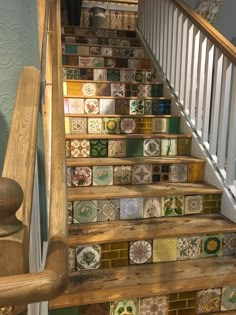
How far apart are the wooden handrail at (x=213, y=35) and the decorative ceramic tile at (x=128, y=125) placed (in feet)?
2.74

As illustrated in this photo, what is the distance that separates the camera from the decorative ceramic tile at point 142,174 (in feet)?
6.42

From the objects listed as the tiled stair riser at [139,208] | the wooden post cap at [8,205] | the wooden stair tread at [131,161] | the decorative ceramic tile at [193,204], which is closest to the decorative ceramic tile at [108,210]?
the tiled stair riser at [139,208]

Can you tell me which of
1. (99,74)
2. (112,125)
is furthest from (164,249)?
(99,74)

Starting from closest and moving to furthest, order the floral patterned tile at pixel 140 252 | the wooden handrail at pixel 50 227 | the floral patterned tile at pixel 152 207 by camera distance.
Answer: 1. the wooden handrail at pixel 50 227
2. the floral patterned tile at pixel 140 252
3. the floral patterned tile at pixel 152 207

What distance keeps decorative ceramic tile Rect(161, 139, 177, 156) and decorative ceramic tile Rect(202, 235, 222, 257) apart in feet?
2.60

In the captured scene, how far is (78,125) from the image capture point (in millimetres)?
2262

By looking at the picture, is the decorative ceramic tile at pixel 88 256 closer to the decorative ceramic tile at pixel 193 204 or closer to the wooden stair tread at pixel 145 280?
the wooden stair tread at pixel 145 280

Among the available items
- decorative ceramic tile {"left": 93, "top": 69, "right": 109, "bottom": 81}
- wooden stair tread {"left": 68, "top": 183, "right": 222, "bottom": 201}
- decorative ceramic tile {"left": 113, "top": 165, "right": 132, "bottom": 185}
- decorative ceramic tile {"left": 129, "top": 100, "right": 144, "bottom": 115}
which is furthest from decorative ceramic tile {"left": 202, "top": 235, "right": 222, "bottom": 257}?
decorative ceramic tile {"left": 93, "top": 69, "right": 109, "bottom": 81}

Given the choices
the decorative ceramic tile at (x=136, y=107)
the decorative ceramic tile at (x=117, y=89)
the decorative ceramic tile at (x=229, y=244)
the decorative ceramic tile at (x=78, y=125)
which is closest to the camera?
the decorative ceramic tile at (x=229, y=244)

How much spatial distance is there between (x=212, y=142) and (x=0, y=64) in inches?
58.1

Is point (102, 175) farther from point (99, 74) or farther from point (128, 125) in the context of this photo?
point (99, 74)

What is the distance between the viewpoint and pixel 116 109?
2.54 m

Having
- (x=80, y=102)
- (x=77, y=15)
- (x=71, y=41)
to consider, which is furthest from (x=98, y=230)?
(x=77, y=15)

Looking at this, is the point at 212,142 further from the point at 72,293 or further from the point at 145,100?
the point at 72,293
